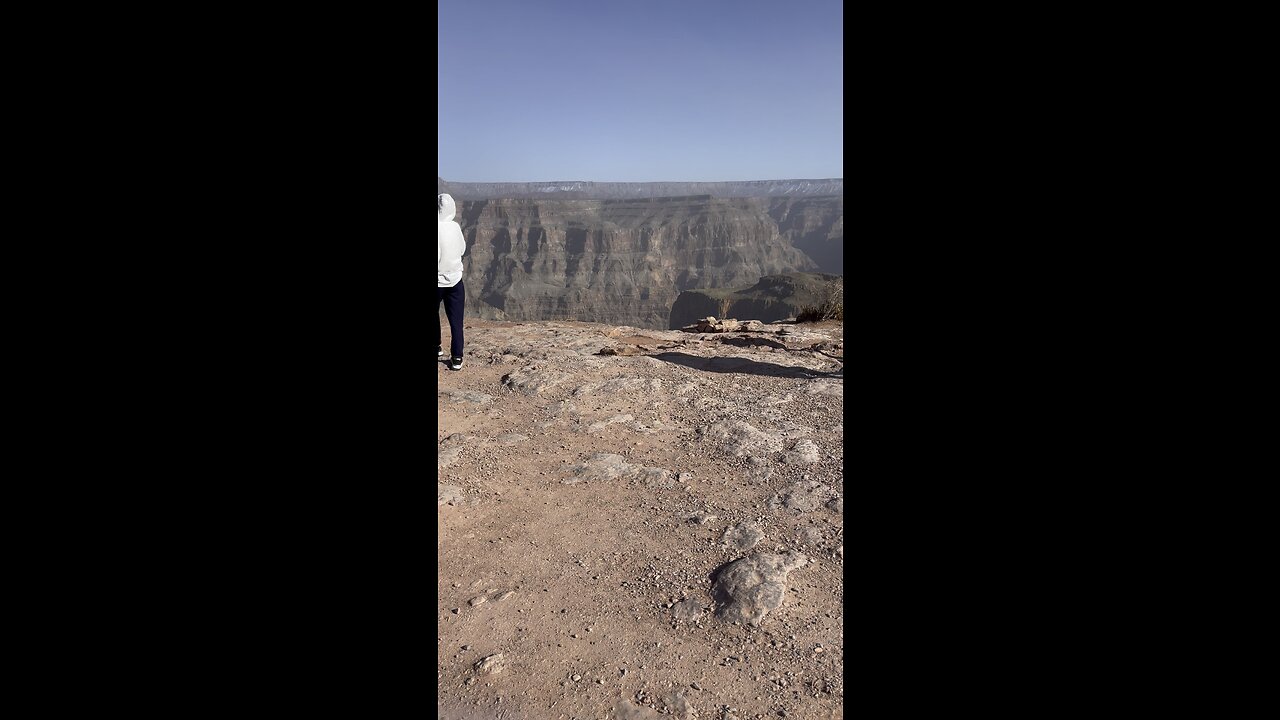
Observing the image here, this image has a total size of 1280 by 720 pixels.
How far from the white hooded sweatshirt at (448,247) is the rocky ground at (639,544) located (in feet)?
2.04

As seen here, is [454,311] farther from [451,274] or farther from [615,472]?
[615,472]

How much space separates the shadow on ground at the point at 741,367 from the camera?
4.98 metres

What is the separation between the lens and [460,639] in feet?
6.75

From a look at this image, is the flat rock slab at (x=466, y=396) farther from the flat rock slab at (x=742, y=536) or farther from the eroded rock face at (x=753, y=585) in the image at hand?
the eroded rock face at (x=753, y=585)

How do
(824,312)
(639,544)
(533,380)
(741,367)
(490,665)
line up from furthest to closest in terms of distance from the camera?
(824,312)
(741,367)
(533,380)
(639,544)
(490,665)

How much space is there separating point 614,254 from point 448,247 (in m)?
60.0

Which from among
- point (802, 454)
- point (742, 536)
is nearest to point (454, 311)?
point (802, 454)

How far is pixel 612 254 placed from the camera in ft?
211

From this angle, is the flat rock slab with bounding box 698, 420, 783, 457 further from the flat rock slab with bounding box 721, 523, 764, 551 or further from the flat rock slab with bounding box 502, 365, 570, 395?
the flat rock slab with bounding box 502, 365, 570, 395

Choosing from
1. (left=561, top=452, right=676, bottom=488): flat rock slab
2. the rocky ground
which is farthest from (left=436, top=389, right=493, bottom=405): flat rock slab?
(left=561, top=452, right=676, bottom=488): flat rock slab
